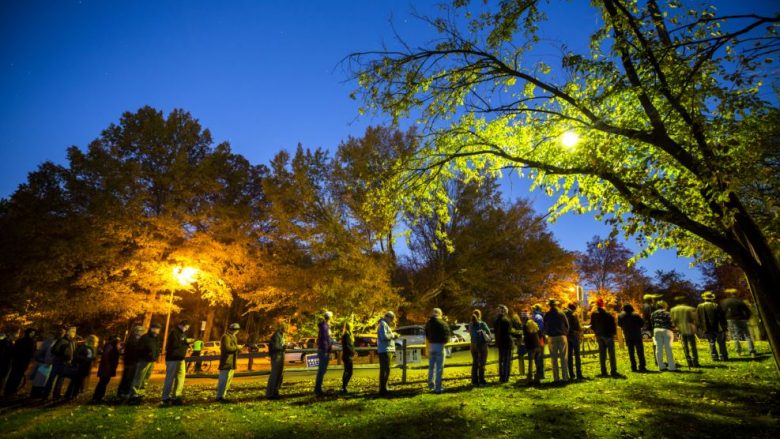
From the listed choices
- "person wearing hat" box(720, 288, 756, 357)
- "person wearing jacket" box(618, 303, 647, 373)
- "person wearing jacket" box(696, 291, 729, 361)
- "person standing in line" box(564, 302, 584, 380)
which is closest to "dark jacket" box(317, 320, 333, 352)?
"person standing in line" box(564, 302, 584, 380)

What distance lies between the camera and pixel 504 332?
399 inches

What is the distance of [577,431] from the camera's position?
5.72m

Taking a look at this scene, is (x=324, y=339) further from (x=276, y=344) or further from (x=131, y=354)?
(x=131, y=354)

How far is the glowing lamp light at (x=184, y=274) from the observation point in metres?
19.9

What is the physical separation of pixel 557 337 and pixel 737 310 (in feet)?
21.9

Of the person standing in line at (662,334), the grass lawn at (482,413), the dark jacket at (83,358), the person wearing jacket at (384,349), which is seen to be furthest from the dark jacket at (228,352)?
the person standing in line at (662,334)

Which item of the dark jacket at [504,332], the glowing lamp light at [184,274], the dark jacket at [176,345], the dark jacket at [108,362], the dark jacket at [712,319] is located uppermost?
the glowing lamp light at [184,274]

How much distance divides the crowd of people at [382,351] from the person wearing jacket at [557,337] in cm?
2

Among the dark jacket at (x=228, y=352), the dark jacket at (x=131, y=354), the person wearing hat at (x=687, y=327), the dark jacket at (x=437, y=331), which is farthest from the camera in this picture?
the person wearing hat at (x=687, y=327)

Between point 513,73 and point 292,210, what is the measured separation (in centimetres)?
1561

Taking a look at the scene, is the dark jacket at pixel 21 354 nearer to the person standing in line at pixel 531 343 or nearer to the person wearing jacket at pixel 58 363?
the person wearing jacket at pixel 58 363

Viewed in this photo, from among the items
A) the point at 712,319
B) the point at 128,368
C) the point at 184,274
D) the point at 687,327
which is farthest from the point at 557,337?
the point at 184,274

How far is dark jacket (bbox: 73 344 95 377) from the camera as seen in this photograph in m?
10.5

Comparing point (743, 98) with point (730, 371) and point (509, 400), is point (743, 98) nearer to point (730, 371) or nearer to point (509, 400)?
point (509, 400)
